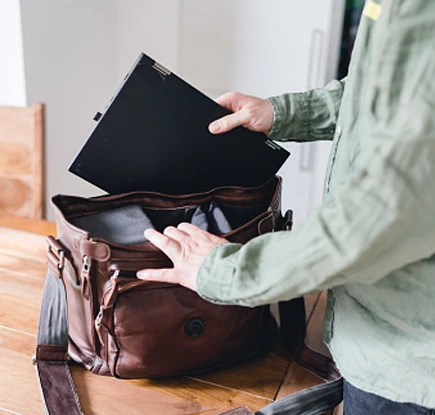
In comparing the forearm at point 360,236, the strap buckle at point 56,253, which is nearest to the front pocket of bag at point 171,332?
the strap buckle at point 56,253

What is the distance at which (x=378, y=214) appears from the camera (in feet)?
1.48

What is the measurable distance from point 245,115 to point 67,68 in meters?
1.29

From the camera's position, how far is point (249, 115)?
2.72 ft

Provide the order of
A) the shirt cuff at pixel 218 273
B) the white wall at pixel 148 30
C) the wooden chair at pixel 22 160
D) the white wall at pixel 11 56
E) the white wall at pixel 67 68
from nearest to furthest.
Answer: the shirt cuff at pixel 218 273 < the wooden chair at pixel 22 160 < the white wall at pixel 11 56 < the white wall at pixel 67 68 < the white wall at pixel 148 30

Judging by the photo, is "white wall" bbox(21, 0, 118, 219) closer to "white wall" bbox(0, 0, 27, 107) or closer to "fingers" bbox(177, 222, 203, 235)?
"white wall" bbox(0, 0, 27, 107)

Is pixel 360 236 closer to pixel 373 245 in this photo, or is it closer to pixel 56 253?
pixel 373 245

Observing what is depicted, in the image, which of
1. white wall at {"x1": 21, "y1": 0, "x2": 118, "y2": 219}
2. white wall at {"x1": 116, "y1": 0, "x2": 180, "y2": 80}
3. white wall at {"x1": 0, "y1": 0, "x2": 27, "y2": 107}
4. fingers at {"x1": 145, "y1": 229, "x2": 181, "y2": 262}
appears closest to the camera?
fingers at {"x1": 145, "y1": 229, "x2": 181, "y2": 262}

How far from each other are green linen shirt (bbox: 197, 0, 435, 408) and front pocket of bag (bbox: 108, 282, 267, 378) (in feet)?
0.51

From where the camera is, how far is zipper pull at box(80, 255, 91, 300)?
0.70 m

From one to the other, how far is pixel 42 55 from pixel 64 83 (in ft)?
0.64

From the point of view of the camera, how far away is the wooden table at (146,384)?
719 mm

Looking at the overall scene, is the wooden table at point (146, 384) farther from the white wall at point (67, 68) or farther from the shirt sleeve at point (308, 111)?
the white wall at point (67, 68)

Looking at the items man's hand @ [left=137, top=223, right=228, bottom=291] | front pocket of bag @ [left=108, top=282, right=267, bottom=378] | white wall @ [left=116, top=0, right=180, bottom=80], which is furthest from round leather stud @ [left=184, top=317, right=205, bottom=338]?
white wall @ [left=116, top=0, right=180, bottom=80]

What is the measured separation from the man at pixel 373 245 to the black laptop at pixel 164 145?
0.58ft
